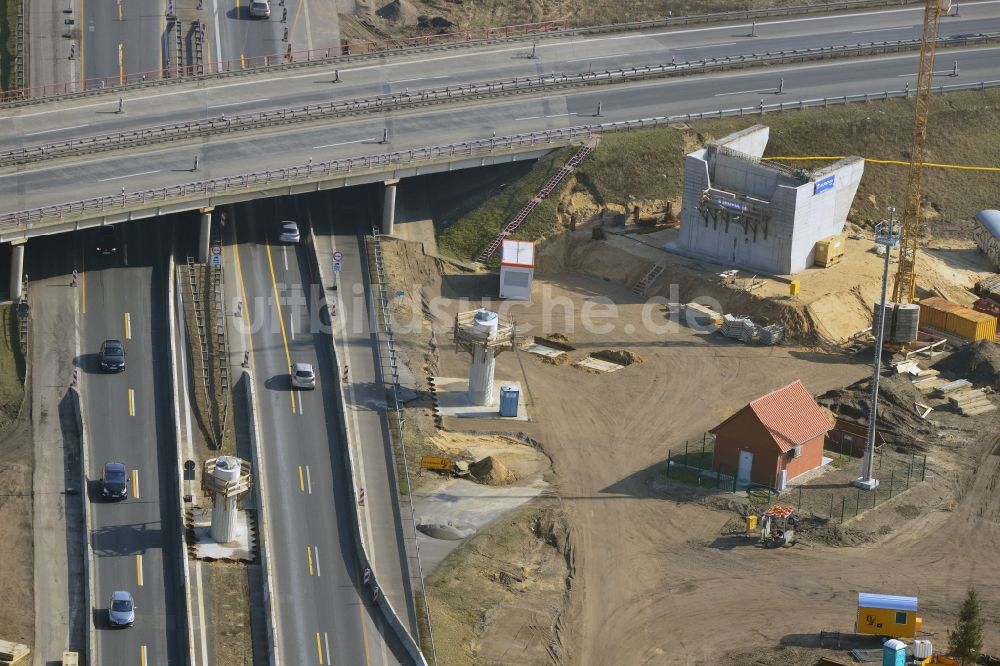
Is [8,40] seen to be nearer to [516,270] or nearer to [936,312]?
[516,270]

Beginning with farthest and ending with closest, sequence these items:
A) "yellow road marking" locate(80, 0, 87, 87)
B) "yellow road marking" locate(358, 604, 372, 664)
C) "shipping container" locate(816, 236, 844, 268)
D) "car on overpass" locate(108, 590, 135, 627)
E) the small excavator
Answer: "yellow road marking" locate(80, 0, 87, 87)
"shipping container" locate(816, 236, 844, 268)
the small excavator
"car on overpass" locate(108, 590, 135, 627)
"yellow road marking" locate(358, 604, 372, 664)

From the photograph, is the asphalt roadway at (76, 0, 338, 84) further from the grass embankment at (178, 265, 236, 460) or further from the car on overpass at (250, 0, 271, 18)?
the grass embankment at (178, 265, 236, 460)

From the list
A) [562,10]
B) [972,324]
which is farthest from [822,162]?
[562,10]

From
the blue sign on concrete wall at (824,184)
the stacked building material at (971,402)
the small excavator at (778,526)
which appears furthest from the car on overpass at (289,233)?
the stacked building material at (971,402)

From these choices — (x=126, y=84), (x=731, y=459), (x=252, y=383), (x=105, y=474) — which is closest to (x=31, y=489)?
(x=105, y=474)

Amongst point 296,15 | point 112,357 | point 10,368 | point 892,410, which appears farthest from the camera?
point 296,15

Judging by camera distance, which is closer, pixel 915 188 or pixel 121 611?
pixel 121 611

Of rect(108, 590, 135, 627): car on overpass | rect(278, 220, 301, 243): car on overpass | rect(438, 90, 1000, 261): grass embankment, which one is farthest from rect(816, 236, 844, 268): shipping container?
rect(108, 590, 135, 627): car on overpass
